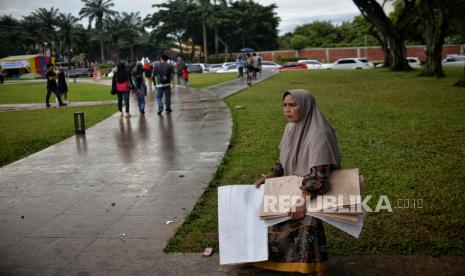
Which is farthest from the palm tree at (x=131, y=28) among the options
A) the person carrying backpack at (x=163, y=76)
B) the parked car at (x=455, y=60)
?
the person carrying backpack at (x=163, y=76)

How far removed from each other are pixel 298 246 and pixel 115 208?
282cm

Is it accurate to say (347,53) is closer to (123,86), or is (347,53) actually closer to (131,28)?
(131,28)

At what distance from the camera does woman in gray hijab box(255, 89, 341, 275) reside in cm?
324

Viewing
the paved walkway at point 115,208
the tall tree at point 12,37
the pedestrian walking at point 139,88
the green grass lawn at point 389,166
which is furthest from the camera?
the pedestrian walking at point 139,88

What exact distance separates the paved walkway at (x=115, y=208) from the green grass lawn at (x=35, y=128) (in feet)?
1.85

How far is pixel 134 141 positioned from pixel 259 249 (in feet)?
22.6

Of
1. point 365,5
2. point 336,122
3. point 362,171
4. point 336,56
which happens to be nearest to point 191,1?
point 336,56

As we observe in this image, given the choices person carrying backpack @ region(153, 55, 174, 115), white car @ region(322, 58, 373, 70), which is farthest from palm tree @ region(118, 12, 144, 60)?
person carrying backpack @ region(153, 55, 174, 115)

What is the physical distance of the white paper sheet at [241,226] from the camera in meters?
3.43

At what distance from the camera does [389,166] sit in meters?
6.80

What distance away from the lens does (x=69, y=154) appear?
888 centimetres

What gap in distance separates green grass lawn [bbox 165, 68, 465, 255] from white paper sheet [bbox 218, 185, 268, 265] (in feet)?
2.78

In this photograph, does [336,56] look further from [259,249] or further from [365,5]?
[259,249]

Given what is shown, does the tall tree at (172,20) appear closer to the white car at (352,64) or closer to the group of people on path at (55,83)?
the white car at (352,64)
